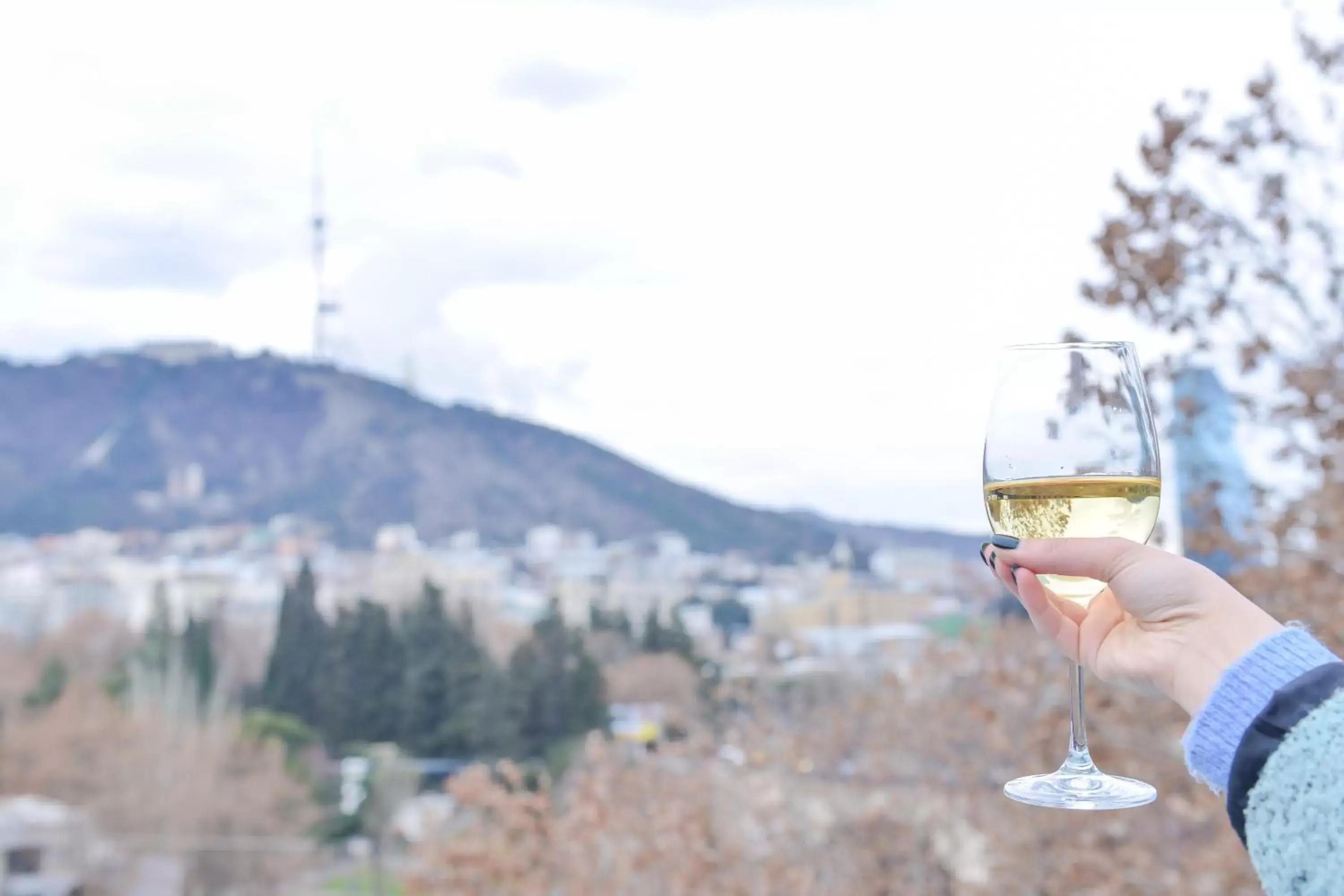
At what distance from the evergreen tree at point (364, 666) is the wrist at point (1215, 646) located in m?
6.79

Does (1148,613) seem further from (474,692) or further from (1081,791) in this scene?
(474,692)

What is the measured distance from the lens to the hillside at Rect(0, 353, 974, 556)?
794cm

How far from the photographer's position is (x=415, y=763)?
728 cm

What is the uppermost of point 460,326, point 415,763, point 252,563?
point 460,326

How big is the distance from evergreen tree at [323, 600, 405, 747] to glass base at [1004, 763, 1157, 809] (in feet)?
21.5

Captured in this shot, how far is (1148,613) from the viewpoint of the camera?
2.56 ft

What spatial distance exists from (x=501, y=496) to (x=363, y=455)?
0.97m

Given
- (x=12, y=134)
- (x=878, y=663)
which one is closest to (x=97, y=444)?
(x=12, y=134)

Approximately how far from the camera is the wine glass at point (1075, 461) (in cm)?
91

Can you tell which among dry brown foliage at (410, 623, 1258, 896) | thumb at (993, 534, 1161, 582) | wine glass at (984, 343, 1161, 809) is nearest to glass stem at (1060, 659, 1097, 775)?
wine glass at (984, 343, 1161, 809)

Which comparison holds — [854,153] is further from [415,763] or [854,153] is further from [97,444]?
[97,444]

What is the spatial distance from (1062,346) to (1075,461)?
0.31 feet

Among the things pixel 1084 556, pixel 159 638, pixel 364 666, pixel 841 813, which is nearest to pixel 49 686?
pixel 159 638

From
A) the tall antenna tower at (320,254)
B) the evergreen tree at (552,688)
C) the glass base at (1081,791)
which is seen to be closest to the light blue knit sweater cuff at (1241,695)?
the glass base at (1081,791)
